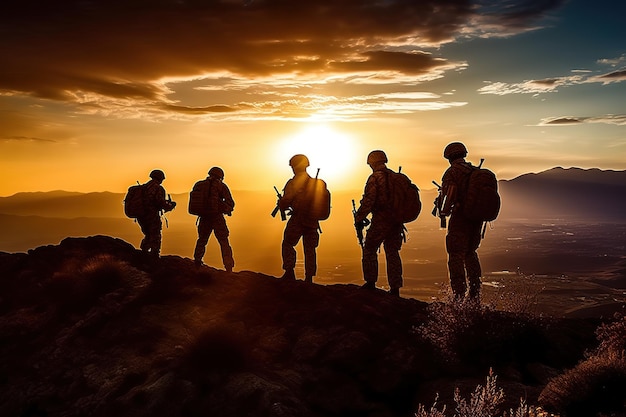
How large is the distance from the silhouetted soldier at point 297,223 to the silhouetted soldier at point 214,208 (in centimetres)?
201

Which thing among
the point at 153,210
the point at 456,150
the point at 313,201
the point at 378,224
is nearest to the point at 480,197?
the point at 456,150

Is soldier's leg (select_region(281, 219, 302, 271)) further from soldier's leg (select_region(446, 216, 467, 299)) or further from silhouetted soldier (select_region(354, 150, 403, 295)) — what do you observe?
soldier's leg (select_region(446, 216, 467, 299))

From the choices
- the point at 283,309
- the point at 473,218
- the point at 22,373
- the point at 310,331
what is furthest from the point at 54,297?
the point at 473,218

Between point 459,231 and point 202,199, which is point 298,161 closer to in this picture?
point 202,199

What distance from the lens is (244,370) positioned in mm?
7879

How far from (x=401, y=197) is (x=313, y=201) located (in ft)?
7.33

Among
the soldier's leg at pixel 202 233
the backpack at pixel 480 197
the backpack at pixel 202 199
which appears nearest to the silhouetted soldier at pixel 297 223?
the backpack at pixel 202 199

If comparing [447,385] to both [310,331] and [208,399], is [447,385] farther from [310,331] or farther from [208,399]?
[208,399]

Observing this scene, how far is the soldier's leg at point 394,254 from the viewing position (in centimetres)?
1137

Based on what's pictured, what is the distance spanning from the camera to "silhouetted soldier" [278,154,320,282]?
12055mm

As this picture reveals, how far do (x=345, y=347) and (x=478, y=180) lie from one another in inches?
176

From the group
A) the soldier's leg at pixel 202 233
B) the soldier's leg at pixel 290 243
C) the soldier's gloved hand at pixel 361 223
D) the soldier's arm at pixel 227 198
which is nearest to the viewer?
the soldier's gloved hand at pixel 361 223

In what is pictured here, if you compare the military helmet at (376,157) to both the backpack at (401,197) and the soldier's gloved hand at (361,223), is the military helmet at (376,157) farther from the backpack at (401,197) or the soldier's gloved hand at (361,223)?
the soldier's gloved hand at (361,223)

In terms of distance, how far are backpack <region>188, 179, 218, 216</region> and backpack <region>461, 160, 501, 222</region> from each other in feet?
21.9
